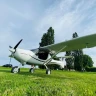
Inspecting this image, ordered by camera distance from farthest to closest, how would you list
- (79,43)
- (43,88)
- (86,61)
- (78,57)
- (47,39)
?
(86,61) < (78,57) < (47,39) < (79,43) < (43,88)

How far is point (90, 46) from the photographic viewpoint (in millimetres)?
14203

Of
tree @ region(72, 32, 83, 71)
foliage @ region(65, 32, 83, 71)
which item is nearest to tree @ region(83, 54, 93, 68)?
foliage @ region(65, 32, 83, 71)

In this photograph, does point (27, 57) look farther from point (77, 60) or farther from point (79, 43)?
point (77, 60)

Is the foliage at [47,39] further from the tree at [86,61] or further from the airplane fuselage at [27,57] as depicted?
the airplane fuselage at [27,57]

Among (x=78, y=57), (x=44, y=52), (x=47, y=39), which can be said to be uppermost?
(x=47, y=39)

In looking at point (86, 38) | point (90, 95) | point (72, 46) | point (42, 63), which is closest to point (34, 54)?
point (42, 63)

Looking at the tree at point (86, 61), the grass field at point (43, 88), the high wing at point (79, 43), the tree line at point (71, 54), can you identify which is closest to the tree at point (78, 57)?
the tree line at point (71, 54)

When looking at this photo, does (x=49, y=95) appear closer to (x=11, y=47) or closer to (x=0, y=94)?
(x=0, y=94)

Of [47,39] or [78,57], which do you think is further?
[78,57]

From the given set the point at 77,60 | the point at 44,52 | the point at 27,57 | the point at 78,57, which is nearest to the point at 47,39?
the point at 78,57

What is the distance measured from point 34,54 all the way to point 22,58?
5.07ft

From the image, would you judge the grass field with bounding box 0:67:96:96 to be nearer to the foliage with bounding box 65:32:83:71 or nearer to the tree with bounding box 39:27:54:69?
the tree with bounding box 39:27:54:69

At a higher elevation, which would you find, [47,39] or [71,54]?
[47,39]

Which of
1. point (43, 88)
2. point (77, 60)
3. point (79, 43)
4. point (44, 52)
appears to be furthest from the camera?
point (77, 60)
